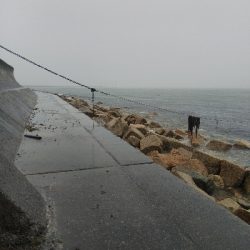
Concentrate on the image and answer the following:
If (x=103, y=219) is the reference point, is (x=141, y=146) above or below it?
below

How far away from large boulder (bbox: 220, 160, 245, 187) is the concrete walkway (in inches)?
154

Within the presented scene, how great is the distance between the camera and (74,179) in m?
3.00

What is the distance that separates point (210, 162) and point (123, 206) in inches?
A: 235

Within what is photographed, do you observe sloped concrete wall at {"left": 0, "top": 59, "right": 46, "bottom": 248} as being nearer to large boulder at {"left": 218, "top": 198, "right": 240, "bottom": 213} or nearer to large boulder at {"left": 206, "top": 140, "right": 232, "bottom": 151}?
large boulder at {"left": 218, "top": 198, "right": 240, "bottom": 213}

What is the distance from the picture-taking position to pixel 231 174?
7141mm

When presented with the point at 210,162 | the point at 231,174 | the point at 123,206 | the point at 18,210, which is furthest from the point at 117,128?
the point at 18,210

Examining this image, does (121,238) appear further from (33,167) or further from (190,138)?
(190,138)

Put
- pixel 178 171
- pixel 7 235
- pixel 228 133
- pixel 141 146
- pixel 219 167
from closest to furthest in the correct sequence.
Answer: pixel 7 235 < pixel 178 171 < pixel 219 167 < pixel 141 146 < pixel 228 133

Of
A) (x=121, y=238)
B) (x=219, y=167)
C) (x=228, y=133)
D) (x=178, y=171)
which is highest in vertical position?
(x=121, y=238)

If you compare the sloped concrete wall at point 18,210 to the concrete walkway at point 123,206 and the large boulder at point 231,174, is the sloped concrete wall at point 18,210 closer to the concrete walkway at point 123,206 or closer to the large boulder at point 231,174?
the concrete walkway at point 123,206

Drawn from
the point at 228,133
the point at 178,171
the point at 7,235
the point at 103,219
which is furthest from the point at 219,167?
the point at 228,133

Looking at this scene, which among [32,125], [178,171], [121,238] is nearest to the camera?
[121,238]

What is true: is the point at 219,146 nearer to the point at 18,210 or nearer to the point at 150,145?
the point at 150,145

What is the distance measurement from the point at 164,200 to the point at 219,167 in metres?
5.36
